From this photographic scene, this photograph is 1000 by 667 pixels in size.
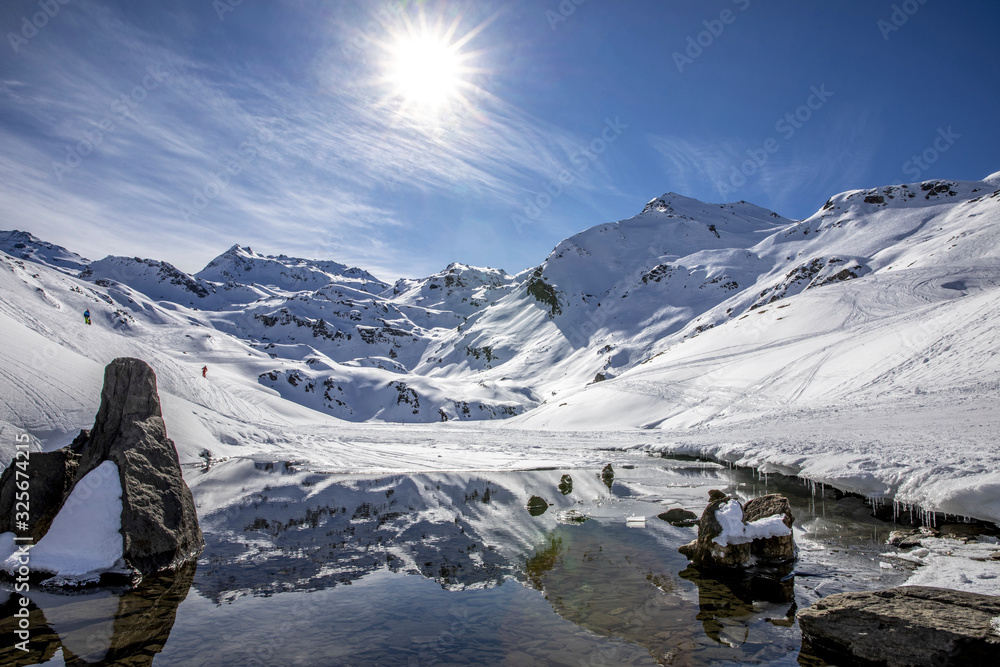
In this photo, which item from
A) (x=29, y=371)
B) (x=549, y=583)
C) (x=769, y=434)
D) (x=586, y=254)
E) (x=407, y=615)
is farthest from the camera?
(x=586, y=254)

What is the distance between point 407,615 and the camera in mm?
10414

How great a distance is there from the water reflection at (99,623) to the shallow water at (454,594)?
0.04m

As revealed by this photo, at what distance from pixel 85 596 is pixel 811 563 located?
17.4m

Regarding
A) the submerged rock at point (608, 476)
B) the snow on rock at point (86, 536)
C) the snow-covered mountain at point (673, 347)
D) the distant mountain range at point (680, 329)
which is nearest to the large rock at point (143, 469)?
the snow on rock at point (86, 536)

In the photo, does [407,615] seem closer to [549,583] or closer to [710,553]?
[549,583]

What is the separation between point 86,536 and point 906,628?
16.7 meters

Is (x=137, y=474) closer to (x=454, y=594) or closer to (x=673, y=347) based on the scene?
(x=454, y=594)

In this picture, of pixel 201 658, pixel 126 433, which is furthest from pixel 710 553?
pixel 126 433

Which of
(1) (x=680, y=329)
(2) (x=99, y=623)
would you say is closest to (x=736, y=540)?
(2) (x=99, y=623)

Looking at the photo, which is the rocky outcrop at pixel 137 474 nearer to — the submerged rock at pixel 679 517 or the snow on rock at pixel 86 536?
the snow on rock at pixel 86 536

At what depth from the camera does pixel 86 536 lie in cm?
1153

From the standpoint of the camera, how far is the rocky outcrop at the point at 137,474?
475 inches

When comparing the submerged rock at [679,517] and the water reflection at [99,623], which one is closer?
the water reflection at [99,623]

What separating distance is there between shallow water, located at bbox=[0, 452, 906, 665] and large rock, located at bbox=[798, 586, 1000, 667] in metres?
0.62
